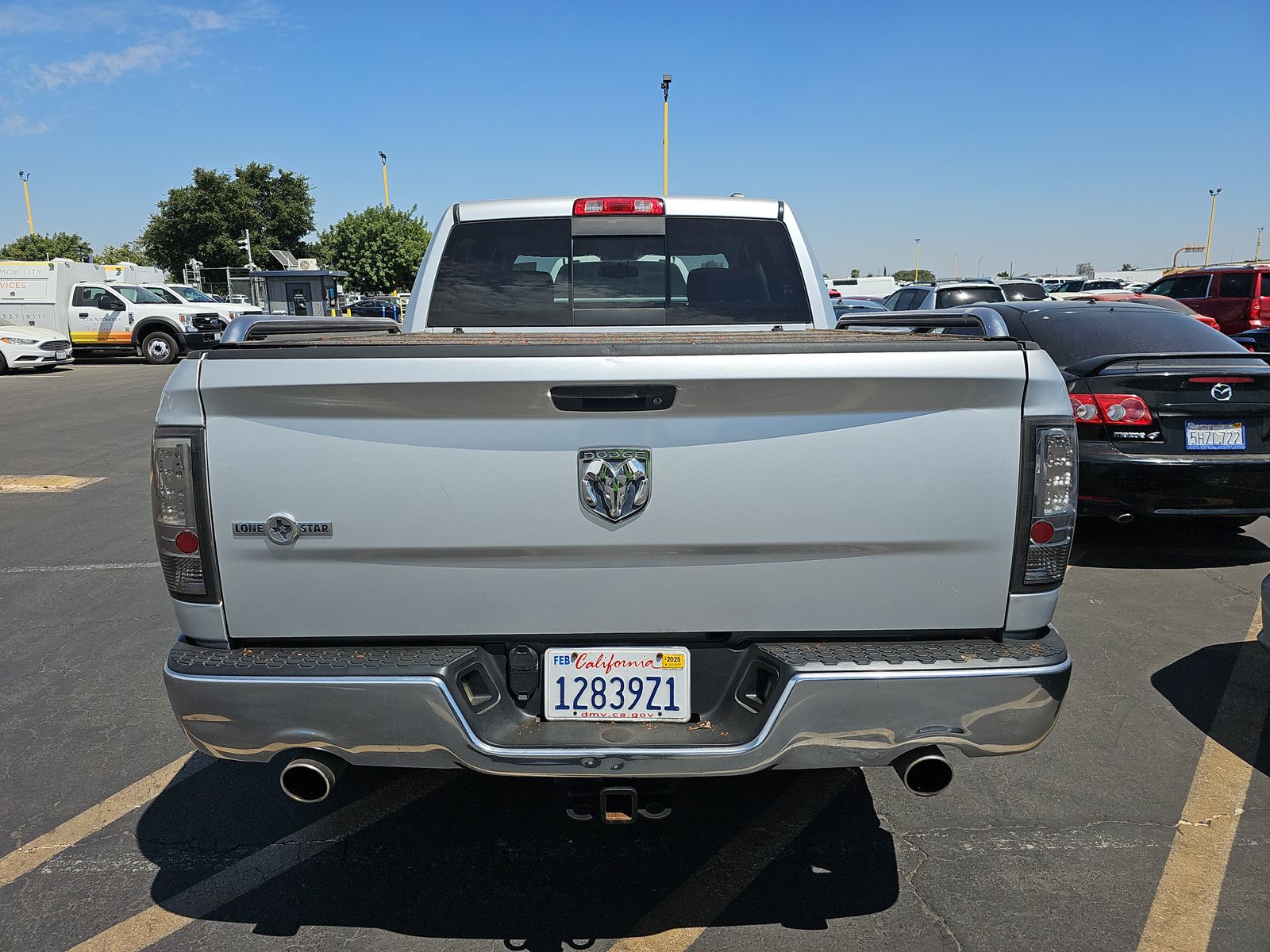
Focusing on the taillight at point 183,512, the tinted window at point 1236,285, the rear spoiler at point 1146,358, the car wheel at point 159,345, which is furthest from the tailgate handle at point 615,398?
the car wheel at point 159,345

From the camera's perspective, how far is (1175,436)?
5.82 meters

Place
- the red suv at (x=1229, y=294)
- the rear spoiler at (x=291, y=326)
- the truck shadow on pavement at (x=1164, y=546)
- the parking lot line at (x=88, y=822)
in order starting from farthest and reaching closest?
1. the red suv at (x=1229, y=294)
2. the truck shadow on pavement at (x=1164, y=546)
3. the rear spoiler at (x=291, y=326)
4. the parking lot line at (x=88, y=822)

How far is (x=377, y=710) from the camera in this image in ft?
7.47

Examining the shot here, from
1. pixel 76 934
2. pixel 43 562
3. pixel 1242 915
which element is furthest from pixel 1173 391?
pixel 43 562

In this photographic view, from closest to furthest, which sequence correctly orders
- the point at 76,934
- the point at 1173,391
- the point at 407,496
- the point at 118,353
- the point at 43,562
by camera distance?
the point at 407,496
the point at 76,934
the point at 1173,391
the point at 43,562
the point at 118,353

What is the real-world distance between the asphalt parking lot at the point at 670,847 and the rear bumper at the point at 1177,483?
4.81 ft

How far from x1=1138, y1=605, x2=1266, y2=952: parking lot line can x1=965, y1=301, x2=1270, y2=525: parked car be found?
2191mm

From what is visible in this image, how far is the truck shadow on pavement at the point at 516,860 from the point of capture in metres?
2.70

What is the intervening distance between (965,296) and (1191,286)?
27.7 ft

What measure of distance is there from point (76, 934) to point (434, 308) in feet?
9.06

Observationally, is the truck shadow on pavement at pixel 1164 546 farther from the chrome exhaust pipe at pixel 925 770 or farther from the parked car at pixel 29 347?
the parked car at pixel 29 347

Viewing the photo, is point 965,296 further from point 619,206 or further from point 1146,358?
point 619,206

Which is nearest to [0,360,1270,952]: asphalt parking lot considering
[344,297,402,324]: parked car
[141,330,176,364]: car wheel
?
[141,330,176,364]: car wheel

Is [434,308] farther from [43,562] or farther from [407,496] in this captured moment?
[43,562]
